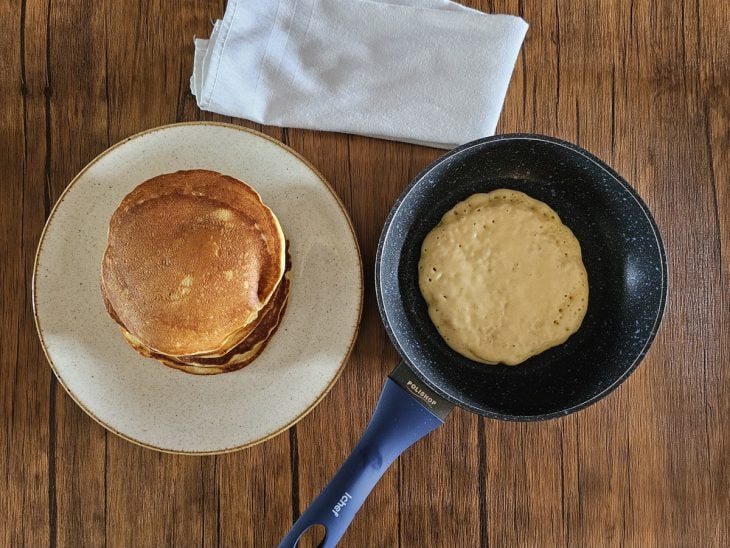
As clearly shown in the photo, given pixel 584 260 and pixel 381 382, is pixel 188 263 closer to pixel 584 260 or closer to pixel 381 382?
pixel 381 382

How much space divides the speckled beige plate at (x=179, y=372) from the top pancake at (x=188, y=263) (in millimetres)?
77

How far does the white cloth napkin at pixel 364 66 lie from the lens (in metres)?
0.93

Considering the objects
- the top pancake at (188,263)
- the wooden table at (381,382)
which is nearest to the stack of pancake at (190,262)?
the top pancake at (188,263)

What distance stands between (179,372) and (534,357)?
1.69ft

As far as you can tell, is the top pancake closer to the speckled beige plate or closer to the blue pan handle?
the speckled beige plate

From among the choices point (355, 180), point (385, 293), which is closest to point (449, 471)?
point (385, 293)

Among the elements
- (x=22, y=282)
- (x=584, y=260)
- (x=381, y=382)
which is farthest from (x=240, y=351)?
(x=584, y=260)

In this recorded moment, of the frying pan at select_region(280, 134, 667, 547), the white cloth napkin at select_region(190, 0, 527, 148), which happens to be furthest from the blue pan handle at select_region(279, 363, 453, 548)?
the white cloth napkin at select_region(190, 0, 527, 148)

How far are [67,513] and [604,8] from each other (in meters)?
1.11

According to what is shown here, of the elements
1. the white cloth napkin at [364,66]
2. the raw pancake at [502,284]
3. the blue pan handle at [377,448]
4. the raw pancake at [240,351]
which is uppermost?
the white cloth napkin at [364,66]

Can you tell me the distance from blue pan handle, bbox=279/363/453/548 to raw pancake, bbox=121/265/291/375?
19cm

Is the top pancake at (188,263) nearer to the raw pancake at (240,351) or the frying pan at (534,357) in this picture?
the raw pancake at (240,351)

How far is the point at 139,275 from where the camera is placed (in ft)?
2.71

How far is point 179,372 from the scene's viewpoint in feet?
3.01
